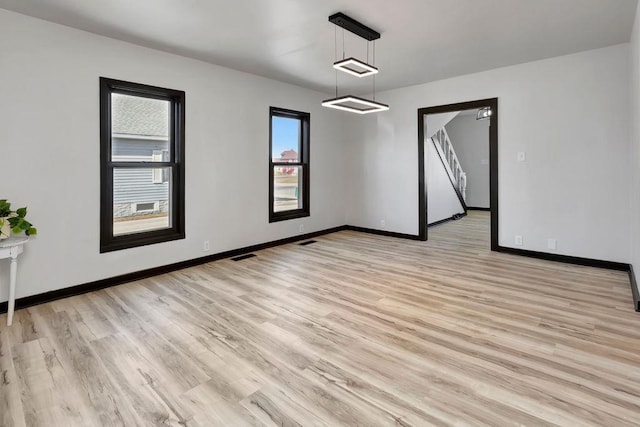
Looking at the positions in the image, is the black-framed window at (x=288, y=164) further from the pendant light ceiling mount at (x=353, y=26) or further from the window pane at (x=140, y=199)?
the pendant light ceiling mount at (x=353, y=26)

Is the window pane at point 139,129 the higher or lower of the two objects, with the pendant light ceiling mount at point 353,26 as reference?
lower

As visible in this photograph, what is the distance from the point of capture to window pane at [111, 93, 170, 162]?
3.93 meters

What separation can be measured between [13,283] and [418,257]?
14.9ft

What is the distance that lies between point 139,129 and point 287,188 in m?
2.62

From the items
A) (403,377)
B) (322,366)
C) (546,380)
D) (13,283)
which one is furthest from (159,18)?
(546,380)

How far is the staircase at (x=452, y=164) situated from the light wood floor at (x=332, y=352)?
4.98m

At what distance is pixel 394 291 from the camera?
11.7ft

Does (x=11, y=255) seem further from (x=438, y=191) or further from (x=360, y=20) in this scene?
(x=438, y=191)

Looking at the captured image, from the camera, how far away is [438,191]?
8.01 meters

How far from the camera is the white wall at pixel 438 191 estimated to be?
762cm

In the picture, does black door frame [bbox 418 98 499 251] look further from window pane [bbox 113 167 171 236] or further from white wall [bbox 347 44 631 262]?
window pane [bbox 113 167 171 236]

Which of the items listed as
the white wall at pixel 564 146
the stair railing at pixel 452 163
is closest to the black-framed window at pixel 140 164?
the white wall at pixel 564 146

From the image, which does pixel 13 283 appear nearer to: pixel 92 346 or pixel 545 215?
pixel 92 346

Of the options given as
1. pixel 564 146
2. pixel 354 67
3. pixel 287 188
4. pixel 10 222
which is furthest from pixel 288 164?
pixel 564 146
